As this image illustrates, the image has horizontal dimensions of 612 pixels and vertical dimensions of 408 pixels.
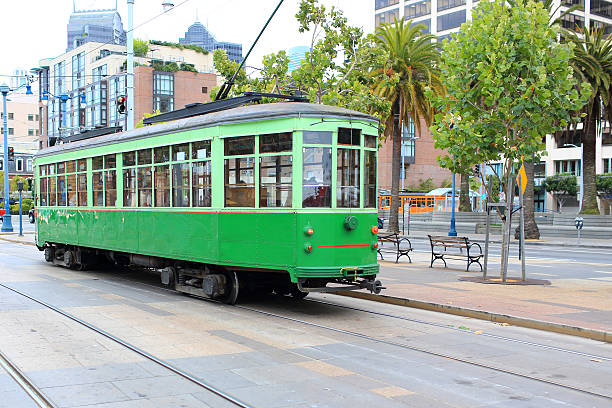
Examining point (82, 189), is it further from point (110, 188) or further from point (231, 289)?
point (231, 289)

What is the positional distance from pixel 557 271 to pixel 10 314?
1510cm

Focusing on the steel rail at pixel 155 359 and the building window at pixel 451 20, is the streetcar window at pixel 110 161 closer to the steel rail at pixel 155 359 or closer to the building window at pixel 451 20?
the steel rail at pixel 155 359

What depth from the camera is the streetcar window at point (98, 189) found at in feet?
54.6

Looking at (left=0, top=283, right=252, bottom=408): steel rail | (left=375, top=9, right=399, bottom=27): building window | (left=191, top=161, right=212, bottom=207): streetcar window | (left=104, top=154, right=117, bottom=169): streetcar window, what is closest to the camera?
(left=0, top=283, right=252, bottom=408): steel rail

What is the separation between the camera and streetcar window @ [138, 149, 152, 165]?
47.5ft

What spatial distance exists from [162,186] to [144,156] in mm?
1123

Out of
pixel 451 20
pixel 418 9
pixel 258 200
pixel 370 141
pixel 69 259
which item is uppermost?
pixel 418 9

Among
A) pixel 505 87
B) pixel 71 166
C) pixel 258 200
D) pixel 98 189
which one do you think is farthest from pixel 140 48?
pixel 258 200

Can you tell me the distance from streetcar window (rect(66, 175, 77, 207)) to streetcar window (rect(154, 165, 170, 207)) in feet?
17.2

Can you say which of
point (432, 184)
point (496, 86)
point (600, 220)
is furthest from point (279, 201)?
point (432, 184)

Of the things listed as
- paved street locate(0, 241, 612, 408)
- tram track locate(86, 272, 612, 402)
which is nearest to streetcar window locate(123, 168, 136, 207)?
paved street locate(0, 241, 612, 408)

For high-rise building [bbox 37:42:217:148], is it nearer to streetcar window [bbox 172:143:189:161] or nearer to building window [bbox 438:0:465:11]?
building window [bbox 438:0:465:11]

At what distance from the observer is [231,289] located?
12.7m

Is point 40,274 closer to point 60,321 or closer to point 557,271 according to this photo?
point 60,321
